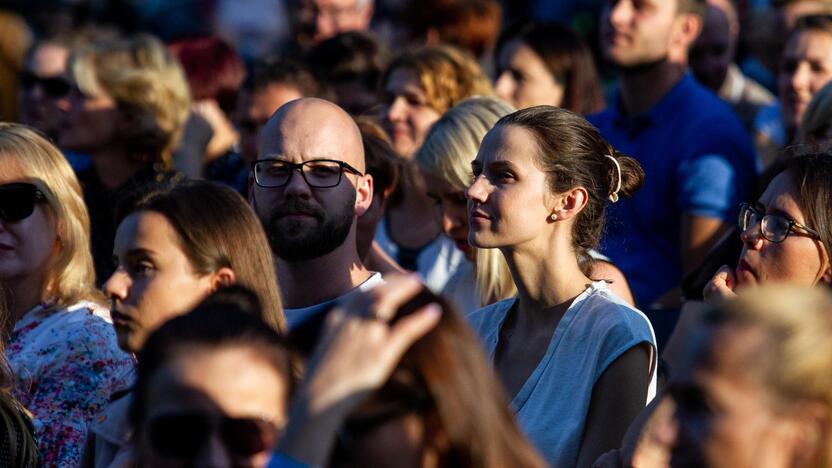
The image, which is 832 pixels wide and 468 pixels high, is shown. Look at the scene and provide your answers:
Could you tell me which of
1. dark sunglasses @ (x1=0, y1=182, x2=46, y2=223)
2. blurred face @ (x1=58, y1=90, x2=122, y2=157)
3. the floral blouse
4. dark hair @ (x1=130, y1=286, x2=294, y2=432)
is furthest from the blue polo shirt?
dark hair @ (x1=130, y1=286, x2=294, y2=432)

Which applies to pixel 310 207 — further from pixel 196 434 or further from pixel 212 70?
pixel 212 70

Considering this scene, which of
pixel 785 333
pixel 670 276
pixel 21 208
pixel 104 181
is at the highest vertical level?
pixel 785 333

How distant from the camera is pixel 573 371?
3.71 meters

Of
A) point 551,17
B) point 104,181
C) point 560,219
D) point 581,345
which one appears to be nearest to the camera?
point 581,345

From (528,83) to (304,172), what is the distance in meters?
2.21

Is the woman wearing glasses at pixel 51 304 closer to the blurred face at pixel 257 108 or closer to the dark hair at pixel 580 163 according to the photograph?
the dark hair at pixel 580 163

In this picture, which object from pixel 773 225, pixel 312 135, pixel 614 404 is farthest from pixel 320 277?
pixel 773 225

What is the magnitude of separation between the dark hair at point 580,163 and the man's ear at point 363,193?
A: 742mm

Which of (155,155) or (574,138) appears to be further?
(155,155)

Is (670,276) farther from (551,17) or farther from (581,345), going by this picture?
(551,17)

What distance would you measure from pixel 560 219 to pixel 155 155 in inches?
116

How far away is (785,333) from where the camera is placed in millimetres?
2152

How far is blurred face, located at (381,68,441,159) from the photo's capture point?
6.11 metres

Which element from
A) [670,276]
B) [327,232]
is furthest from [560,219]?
[670,276]
